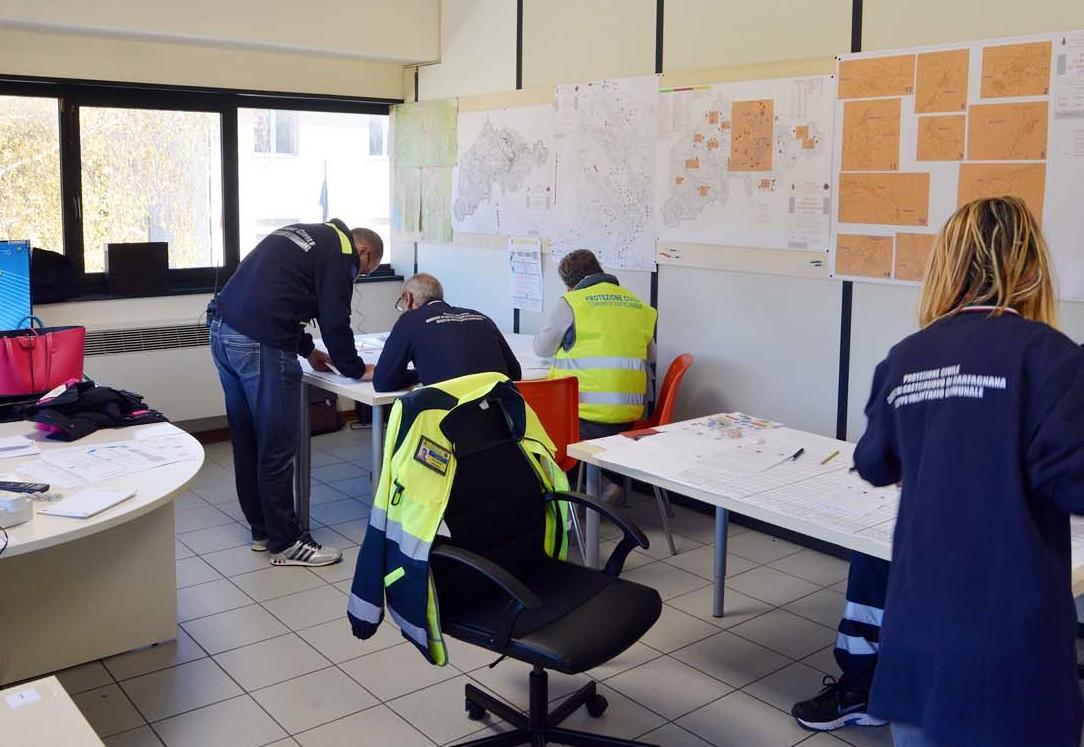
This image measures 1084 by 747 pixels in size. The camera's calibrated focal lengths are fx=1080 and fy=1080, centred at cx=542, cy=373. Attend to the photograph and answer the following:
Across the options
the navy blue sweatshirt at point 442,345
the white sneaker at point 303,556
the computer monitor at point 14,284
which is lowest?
the white sneaker at point 303,556

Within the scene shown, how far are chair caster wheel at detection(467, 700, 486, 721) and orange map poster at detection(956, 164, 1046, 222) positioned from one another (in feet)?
8.01

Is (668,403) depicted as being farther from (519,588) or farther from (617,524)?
(519,588)

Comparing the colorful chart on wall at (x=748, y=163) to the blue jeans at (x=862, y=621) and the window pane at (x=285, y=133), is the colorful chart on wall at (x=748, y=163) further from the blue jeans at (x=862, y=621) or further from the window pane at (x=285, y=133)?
the window pane at (x=285, y=133)

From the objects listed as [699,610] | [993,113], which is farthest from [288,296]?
[993,113]

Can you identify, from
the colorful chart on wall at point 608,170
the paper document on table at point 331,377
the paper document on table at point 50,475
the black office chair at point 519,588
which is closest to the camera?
the black office chair at point 519,588

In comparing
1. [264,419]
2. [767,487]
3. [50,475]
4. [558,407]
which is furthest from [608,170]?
[50,475]

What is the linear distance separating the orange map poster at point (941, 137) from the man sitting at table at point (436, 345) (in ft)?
5.89

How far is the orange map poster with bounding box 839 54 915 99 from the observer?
13.6 ft

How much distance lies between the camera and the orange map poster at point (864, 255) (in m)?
4.28

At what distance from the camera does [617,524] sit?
2.95 metres

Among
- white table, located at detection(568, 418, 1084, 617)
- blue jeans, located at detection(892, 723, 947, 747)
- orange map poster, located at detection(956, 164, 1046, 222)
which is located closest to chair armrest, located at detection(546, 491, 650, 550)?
white table, located at detection(568, 418, 1084, 617)

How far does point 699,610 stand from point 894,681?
2.06 m

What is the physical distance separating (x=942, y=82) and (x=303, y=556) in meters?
3.11

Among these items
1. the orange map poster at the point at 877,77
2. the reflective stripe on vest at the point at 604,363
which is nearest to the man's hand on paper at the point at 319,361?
the reflective stripe on vest at the point at 604,363
